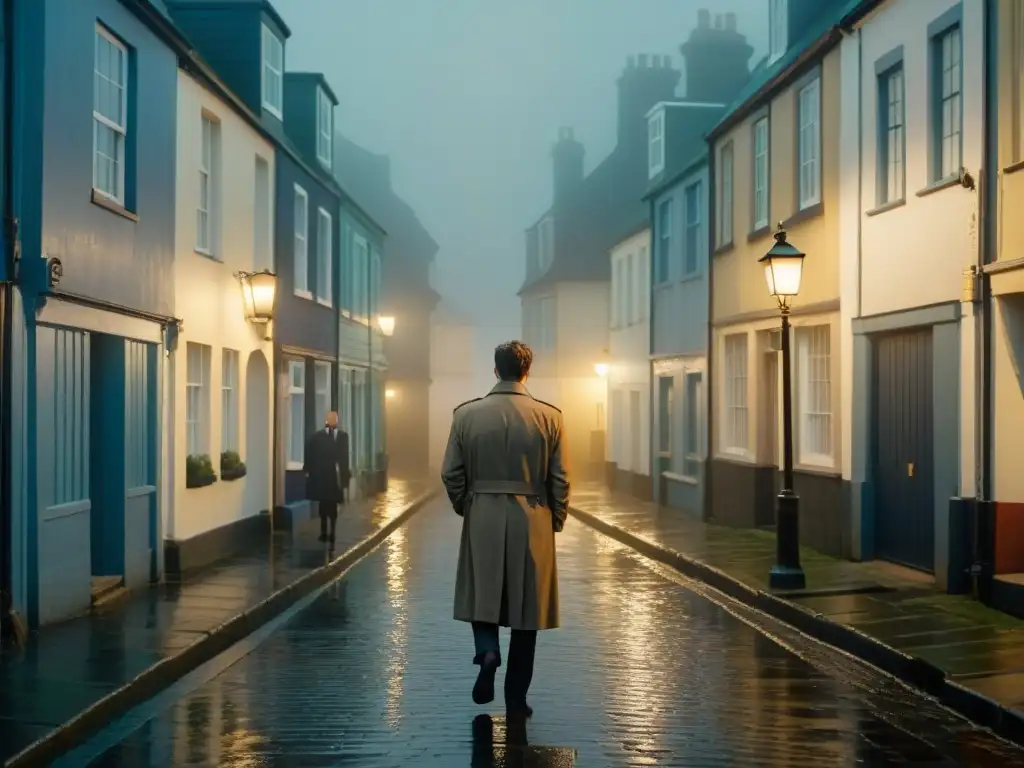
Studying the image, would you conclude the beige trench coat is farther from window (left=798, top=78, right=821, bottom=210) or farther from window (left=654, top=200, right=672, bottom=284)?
window (left=654, top=200, right=672, bottom=284)

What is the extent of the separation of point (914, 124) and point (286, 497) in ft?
40.7

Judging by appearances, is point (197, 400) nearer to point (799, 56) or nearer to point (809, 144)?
point (809, 144)

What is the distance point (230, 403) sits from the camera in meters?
19.6

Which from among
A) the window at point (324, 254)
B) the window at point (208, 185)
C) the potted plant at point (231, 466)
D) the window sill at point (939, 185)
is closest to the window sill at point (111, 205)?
the window at point (208, 185)

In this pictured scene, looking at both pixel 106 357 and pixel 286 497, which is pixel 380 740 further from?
pixel 286 497

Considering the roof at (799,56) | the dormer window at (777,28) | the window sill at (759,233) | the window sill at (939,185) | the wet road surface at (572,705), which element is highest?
the dormer window at (777,28)

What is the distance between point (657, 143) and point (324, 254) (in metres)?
10.5

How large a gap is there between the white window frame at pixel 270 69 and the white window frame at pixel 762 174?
7901 millimetres

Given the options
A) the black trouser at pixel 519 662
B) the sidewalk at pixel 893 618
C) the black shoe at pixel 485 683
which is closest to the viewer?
the black shoe at pixel 485 683

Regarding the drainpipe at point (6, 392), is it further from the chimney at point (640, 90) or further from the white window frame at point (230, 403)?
the chimney at point (640, 90)

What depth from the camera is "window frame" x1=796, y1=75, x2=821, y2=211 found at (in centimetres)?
1886

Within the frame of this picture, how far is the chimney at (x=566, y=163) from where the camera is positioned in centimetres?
5722

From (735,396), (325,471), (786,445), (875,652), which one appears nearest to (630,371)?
(735,396)

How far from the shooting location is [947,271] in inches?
551
